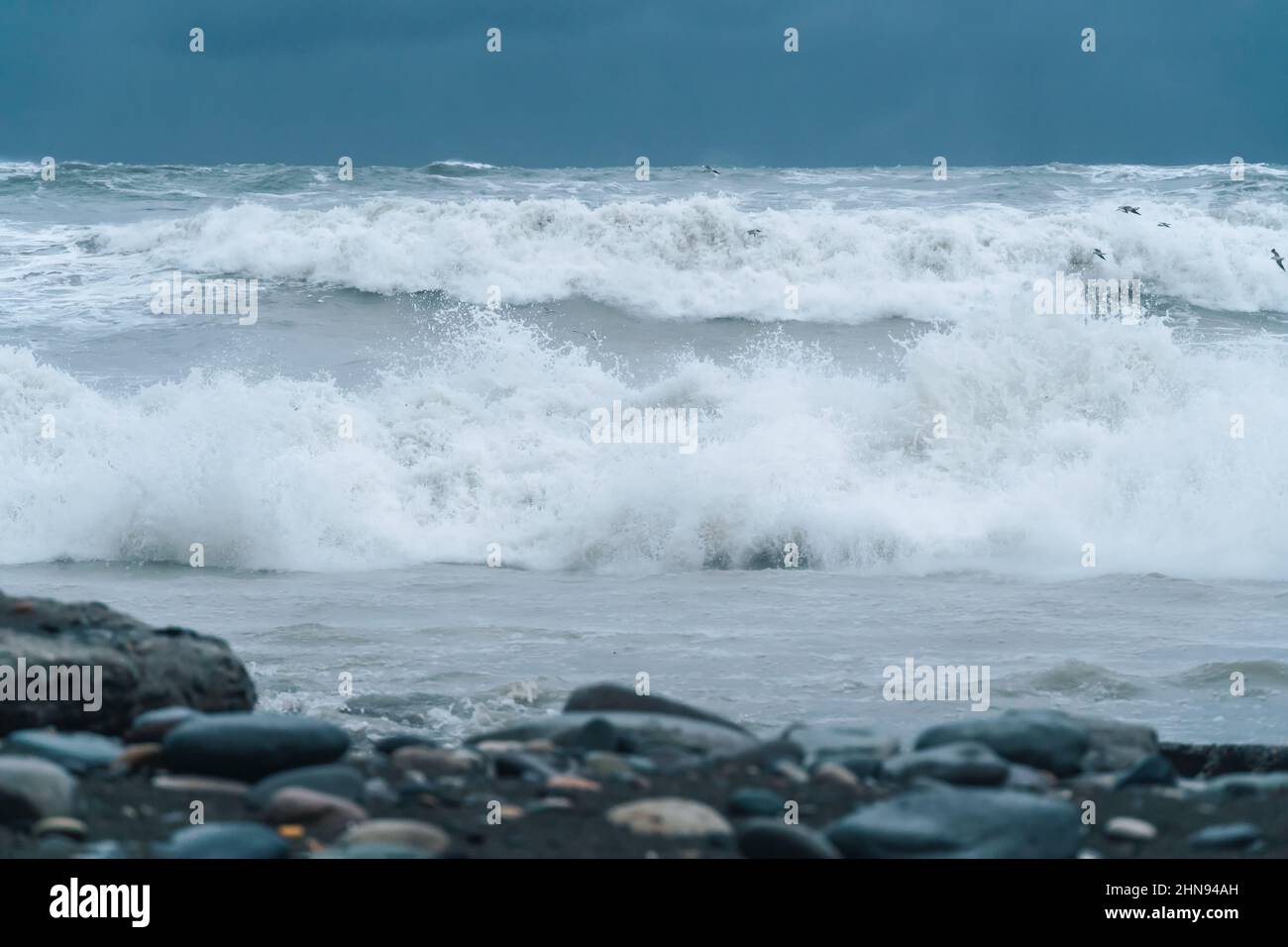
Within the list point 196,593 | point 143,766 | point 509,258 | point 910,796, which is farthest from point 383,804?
point 509,258

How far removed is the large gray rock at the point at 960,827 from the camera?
3625 mm

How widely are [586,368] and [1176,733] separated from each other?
936 centimetres

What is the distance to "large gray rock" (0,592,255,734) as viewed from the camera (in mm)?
4953

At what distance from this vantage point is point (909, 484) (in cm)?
1266

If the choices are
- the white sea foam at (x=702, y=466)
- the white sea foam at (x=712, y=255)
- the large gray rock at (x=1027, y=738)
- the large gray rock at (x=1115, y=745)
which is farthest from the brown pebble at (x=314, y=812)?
the white sea foam at (x=712, y=255)

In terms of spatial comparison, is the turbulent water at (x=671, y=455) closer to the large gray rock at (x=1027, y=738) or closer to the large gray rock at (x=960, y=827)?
the large gray rock at (x=1027, y=738)

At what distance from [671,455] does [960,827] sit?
8944 millimetres

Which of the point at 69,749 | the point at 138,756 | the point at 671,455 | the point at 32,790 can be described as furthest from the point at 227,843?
the point at 671,455

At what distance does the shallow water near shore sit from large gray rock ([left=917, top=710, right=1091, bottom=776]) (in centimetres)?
116

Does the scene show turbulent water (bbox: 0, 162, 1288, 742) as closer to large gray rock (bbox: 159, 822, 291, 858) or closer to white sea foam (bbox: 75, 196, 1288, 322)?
white sea foam (bbox: 75, 196, 1288, 322)

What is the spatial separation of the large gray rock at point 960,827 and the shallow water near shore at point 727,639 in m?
2.02

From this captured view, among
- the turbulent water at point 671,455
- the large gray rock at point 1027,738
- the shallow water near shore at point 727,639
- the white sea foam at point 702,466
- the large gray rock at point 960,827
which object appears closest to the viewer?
the large gray rock at point 960,827
